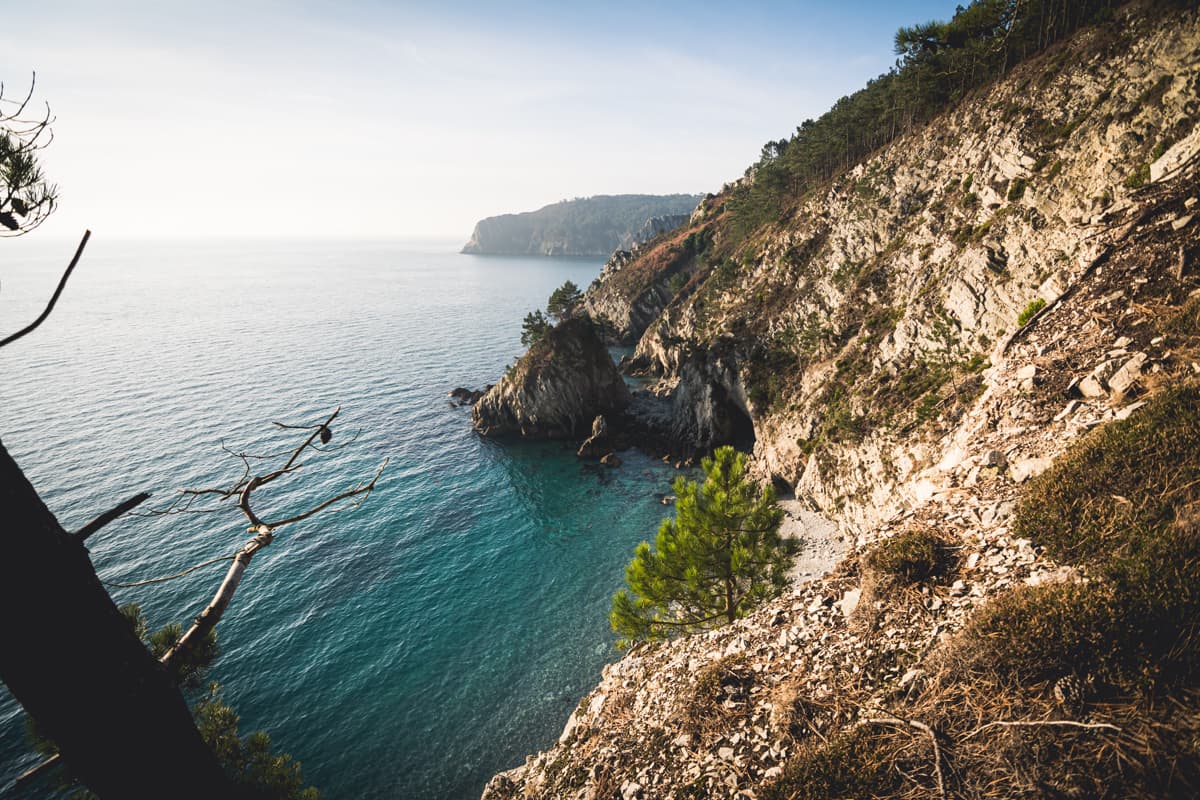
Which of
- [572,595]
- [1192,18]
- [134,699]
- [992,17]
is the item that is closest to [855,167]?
[992,17]

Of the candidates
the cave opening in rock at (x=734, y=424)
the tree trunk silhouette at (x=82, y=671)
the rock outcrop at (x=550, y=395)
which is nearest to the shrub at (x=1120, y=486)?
the tree trunk silhouette at (x=82, y=671)

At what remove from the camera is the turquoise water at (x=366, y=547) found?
24.8 m

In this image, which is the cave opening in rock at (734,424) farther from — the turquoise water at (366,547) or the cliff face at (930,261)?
the turquoise water at (366,547)

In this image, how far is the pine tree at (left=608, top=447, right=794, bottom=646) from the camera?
16234 millimetres

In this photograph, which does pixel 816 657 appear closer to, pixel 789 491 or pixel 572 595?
pixel 572 595

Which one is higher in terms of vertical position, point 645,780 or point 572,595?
point 645,780

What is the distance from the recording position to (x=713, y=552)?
16359 mm

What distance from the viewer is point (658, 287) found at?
99812mm

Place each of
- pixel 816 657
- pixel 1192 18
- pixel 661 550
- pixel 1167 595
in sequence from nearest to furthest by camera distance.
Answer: pixel 1167 595 → pixel 816 657 → pixel 661 550 → pixel 1192 18

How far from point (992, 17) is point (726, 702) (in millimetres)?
63911

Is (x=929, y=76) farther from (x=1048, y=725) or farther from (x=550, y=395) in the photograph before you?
(x=1048, y=725)

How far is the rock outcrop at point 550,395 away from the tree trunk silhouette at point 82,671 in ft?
178

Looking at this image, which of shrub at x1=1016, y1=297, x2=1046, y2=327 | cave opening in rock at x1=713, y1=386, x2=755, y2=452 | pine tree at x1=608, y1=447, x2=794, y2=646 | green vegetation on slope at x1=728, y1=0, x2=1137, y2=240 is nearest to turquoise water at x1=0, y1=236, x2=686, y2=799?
cave opening in rock at x1=713, y1=386, x2=755, y2=452

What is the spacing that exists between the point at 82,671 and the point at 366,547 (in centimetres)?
3938
